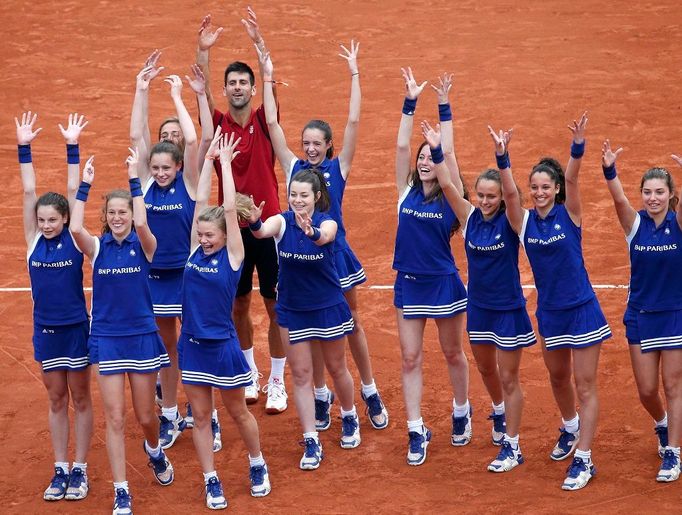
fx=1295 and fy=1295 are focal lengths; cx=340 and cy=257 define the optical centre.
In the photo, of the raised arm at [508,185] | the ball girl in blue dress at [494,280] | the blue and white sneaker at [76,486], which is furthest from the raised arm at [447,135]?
the blue and white sneaker at [76,486]

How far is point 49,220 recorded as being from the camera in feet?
30.6

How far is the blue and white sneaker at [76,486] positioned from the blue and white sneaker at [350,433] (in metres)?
2.06

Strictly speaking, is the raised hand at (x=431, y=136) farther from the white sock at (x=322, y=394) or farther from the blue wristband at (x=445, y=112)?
the white sock at (x=322, y=394)

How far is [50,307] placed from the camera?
370 inches

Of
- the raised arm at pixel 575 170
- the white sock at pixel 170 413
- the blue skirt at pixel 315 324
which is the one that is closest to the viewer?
the raised arm at pixel 575 170

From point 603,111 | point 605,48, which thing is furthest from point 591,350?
point 605,48

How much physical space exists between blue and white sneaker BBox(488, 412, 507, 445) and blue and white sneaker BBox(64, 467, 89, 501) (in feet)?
10.5

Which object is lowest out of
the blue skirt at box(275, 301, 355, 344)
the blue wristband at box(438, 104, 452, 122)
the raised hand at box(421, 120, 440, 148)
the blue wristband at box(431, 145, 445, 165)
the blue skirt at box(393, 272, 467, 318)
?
the blue skirt at box(275, 301, 355, 344)

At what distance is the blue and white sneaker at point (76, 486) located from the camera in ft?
31.6

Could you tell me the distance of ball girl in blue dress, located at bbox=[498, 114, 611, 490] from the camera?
9.23m

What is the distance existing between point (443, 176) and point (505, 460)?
7.18 ft

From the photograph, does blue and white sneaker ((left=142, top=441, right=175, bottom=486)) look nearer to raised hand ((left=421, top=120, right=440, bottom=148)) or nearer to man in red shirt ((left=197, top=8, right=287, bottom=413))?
man in red shirt ((left=197, top=8, right=287, bottom=413))

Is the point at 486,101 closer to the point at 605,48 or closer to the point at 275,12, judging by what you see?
the point at 605,48

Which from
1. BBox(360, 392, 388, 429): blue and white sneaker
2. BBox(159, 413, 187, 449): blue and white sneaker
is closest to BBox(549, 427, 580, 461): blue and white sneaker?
BBox(360, 392, 388, 429): blue and white sneaker
